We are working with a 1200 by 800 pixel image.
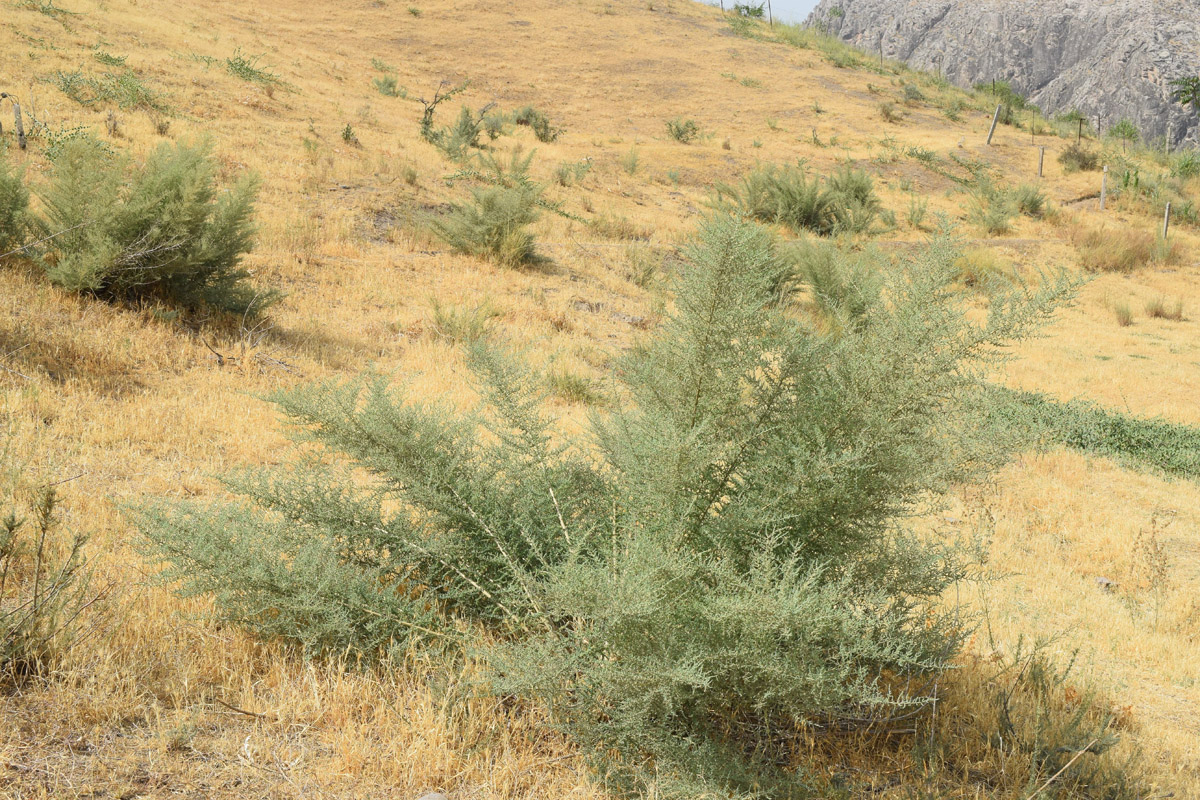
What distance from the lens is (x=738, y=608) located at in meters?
2.10

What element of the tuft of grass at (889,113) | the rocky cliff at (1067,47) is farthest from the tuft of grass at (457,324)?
the rocky cliff at (1067,47)

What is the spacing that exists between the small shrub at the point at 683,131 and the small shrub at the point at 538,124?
13.2ft

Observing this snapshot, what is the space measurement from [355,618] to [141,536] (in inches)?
59.7

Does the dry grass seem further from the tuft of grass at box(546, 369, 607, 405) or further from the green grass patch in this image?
the tuft of grass at box(546, 369, 607, 405)

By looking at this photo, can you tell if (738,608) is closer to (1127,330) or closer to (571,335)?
(571,335)

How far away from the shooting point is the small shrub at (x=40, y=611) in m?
2.65

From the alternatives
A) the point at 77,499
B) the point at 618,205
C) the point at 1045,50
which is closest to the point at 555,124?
the point at 618,205

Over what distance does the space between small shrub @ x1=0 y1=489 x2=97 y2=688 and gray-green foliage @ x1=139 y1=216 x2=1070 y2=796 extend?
361mm

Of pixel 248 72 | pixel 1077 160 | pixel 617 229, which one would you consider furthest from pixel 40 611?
pixel 1077 160

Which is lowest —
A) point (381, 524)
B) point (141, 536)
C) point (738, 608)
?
point (141, 536)

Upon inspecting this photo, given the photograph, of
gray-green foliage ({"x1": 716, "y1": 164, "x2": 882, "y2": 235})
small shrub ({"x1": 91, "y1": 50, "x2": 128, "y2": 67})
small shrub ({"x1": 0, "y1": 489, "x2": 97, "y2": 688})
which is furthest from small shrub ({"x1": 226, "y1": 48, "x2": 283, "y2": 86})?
small shrub ({"x1": 0, "y1": 489, "x2": 97, "y2": 688})

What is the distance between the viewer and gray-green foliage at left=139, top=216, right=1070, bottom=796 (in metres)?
2.33

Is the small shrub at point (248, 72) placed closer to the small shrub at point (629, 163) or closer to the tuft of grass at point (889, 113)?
the small shrub at point (629, 163)

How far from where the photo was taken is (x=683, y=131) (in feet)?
93.0
